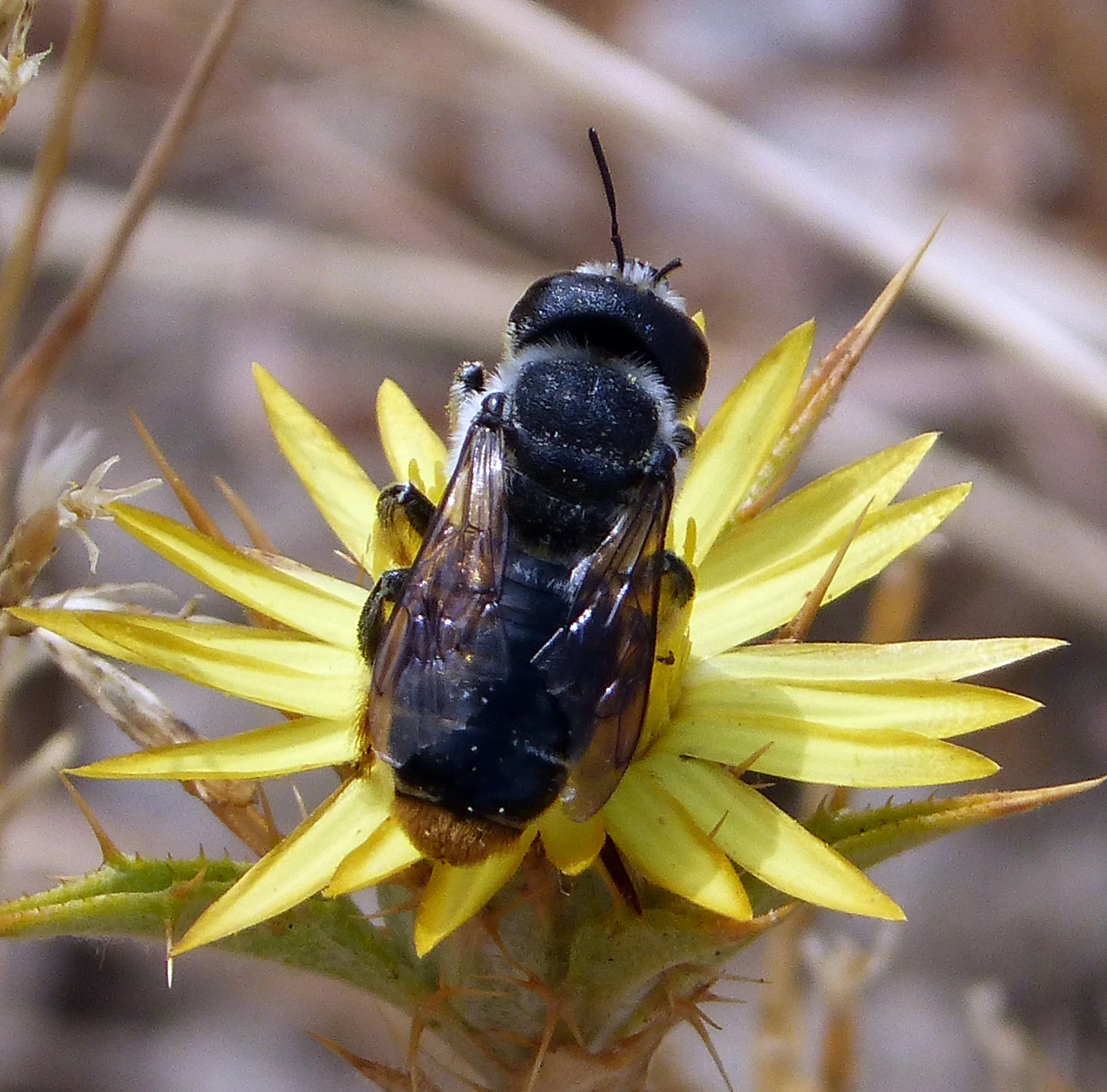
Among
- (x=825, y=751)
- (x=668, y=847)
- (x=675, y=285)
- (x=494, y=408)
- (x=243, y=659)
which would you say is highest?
(x=494, y=408)

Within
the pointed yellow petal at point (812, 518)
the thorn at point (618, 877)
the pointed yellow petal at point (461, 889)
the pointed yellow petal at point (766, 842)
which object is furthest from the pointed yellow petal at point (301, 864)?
the pointed yellow petal at point (812, 518)

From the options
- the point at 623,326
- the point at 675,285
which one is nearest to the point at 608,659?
the point at 623,326

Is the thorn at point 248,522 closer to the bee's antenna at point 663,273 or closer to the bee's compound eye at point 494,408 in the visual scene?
the bee's compound eye at point 494,408

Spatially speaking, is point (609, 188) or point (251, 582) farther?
point (609, 188)

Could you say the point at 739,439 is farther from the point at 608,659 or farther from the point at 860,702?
the point at 608,659

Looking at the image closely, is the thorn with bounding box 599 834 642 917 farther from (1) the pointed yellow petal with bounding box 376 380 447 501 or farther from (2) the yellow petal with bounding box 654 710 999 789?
(1) the pointed yellow petal with bounding box 376 380 447 501

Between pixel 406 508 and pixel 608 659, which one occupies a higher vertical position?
pixel 608 659
